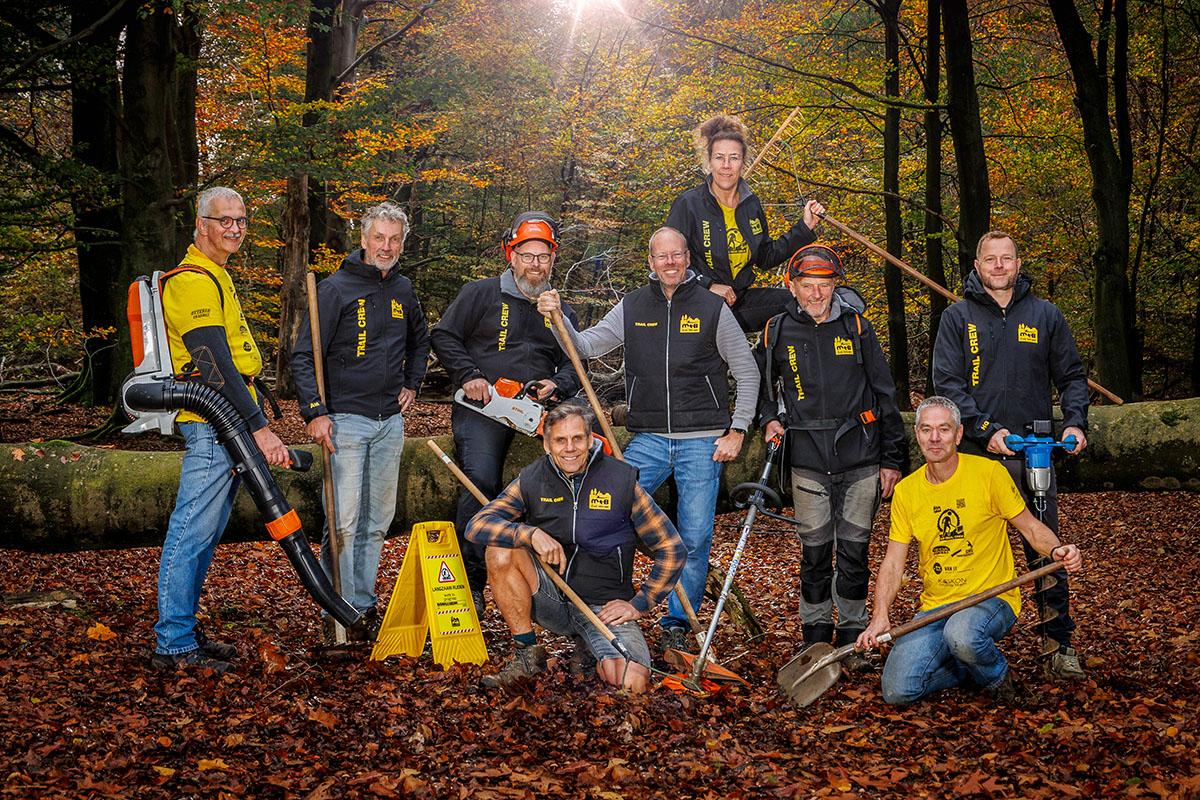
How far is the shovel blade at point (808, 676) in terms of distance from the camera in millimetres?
4258

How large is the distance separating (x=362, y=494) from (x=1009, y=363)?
12.0ft

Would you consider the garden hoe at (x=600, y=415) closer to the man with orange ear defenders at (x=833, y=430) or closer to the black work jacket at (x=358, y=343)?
the man with orange ear defenders at (x=833, y=430)

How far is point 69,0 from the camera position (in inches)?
454

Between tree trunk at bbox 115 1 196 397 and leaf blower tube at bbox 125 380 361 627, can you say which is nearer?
leaf blower tube at bbox 125 380 361 627

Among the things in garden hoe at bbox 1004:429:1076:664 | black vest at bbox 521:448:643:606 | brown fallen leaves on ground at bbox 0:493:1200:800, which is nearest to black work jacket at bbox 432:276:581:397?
black vest at bbox 521:448:643:606

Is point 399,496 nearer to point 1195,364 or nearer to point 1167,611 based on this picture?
point 1167,611

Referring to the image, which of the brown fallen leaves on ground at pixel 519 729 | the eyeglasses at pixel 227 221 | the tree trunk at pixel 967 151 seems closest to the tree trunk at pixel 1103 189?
the tree trunk at pixel 967 151

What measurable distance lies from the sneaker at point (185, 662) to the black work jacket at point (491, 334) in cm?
194

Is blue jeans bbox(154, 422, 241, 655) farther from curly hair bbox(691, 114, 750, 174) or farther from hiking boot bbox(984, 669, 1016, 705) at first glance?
hiking boot bbox(984, 669, 1016, 705)

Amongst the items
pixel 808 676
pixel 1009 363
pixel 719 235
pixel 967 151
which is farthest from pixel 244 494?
pixel 967 151

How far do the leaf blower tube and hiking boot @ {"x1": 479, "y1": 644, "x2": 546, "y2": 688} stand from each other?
92cm

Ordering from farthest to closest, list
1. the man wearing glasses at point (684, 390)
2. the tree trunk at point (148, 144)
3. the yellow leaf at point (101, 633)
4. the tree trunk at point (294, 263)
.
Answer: the tree trunk at point (294, 263) → the tree trunk at point (148, 144) → the man wearing glasses at point (684, 390) → the yellow leaf at point (101, 633)

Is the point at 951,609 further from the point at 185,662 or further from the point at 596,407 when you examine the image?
the point at 185,662

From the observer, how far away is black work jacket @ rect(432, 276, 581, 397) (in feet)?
16.6
